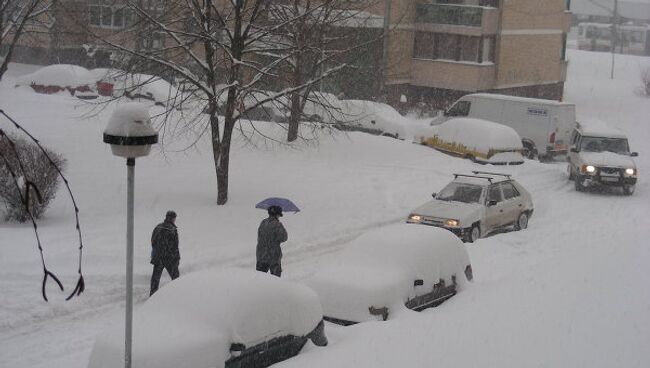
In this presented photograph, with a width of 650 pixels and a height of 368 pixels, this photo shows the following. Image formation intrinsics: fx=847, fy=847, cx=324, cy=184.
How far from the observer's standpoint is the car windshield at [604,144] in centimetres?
2687

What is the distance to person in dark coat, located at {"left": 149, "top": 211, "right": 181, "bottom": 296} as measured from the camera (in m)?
13.9

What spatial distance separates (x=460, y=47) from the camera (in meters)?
43.8

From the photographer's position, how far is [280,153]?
89.7ft

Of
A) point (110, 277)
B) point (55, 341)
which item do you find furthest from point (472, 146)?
point (55, 341)

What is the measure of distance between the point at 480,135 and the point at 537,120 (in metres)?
3.99

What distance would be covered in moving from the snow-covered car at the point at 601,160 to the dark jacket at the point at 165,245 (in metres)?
15.6

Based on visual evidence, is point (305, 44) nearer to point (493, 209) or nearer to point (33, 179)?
point (493, 209)

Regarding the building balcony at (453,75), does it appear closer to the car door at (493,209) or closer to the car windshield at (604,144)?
the car windshield at (604,144)

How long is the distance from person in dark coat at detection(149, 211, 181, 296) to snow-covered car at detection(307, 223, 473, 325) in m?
3.17

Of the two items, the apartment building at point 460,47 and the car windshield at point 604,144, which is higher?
the apartment building at point 460,47

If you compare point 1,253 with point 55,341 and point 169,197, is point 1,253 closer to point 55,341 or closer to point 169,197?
point 55,341

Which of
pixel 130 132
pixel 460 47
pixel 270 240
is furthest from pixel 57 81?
pixel 130 132

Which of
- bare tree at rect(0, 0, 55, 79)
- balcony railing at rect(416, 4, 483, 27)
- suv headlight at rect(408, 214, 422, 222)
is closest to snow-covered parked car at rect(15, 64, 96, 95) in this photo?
bare tree at rect(0, 0, 55, 79)

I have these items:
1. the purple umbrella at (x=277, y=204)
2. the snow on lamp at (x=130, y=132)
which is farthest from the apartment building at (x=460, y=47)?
the snow on lamp at (x=130, y=132)
